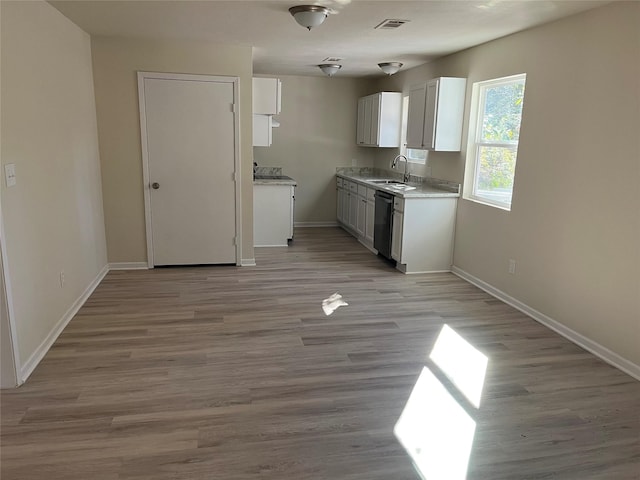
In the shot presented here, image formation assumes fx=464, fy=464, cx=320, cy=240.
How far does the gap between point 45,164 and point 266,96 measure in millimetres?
2945

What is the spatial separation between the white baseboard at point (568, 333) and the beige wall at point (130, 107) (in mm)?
2924

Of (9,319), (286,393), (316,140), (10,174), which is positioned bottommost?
(286,393)

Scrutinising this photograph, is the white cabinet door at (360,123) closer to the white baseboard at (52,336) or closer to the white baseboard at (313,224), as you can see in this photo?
the white baseboard at (313,224)

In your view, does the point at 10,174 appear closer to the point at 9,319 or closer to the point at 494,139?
the point at 9,319

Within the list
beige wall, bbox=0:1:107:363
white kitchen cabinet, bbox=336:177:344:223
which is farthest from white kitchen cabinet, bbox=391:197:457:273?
beige wall, bbox=0:1:107:363

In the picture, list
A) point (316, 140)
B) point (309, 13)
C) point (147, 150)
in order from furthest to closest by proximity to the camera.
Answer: point (316, 140), point (147, 150), point (309, 13)

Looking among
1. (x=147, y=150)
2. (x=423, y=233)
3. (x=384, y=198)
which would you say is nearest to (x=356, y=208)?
(x=384, y=198)

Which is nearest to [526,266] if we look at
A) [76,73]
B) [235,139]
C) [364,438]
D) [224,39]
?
[364,438]

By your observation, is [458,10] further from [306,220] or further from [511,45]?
[306,220]

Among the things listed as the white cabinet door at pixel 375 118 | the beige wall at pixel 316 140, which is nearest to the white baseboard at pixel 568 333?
the white cabinet door at pixel 375 118

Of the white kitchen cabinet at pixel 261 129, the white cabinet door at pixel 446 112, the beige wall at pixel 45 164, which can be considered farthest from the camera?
the white kitchen cabinet at pixel 261 129

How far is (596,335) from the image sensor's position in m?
3.38

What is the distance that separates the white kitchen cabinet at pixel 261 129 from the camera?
574cm

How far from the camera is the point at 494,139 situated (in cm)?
468
